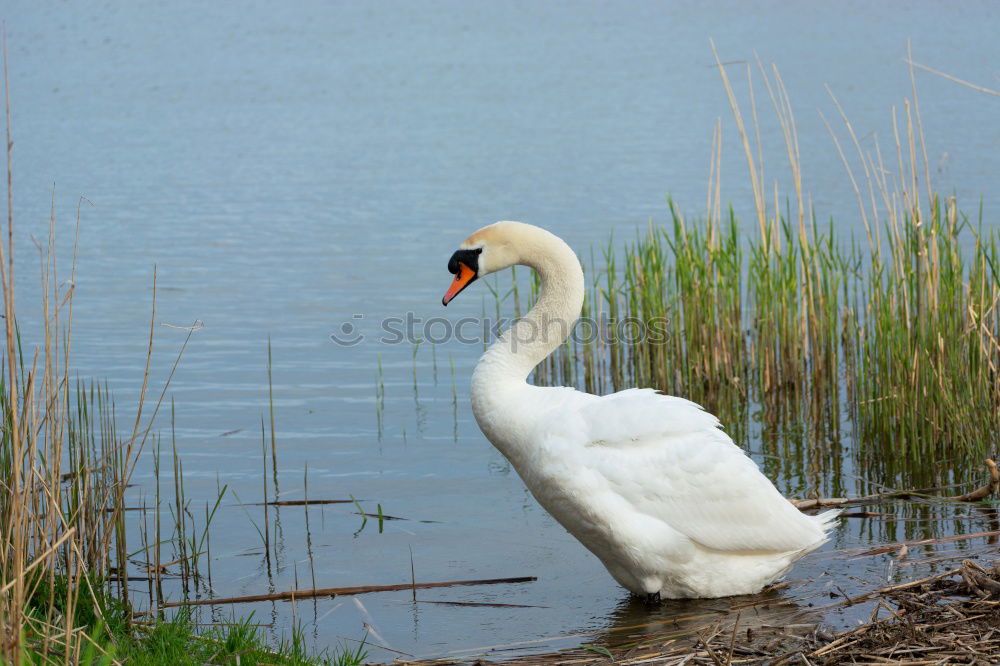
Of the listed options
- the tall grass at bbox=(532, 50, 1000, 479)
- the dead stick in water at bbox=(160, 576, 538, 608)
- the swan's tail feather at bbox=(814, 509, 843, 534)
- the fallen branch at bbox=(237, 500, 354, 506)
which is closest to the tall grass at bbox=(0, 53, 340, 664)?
the dead stick in water at bbox=(160, 576, 538, 608)

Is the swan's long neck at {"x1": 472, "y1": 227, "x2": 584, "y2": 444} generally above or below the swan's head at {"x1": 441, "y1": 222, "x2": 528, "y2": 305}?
below

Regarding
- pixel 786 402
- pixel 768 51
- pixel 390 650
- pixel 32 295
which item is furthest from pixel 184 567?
pixel 768 51

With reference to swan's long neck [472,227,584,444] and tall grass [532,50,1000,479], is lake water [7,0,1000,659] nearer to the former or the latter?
tall grass [532,50,1000,479]

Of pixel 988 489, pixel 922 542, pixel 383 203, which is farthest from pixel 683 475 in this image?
pixel 383 203

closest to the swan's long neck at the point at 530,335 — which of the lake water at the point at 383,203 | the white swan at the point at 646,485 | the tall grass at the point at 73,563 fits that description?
the white swan at the point at 646,485

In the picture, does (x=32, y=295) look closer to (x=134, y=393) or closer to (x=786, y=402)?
A: (x=134, y=393)

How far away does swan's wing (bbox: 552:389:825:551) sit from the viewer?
5434 millimetres

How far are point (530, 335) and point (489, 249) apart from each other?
0.52 meters

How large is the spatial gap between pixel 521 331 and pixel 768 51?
86.5 ft

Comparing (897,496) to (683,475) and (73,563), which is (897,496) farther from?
(73,563)

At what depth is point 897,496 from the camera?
277 inches

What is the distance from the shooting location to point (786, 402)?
892 cm

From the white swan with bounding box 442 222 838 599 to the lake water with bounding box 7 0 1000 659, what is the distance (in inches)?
10.2

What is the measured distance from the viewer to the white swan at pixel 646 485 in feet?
Answer: 17.7
